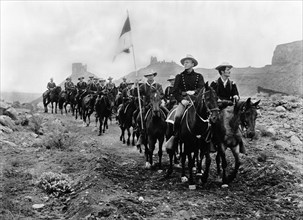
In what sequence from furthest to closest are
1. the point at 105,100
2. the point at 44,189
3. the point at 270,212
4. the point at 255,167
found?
the point at 105,100 → the point at 255,167 → the point at 44,189 → the point at 270,212

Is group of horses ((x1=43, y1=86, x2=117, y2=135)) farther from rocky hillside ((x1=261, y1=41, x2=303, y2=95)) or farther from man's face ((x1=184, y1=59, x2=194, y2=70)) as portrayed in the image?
rocky hillside ((x1=261, y1=41, x2=303, y2=95))

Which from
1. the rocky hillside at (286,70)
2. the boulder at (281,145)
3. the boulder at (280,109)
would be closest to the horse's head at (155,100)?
the boulder at (281,145)

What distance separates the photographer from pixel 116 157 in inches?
468

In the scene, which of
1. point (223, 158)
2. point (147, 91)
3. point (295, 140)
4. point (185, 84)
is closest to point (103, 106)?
point (147, 91)

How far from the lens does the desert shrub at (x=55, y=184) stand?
24.8 feet

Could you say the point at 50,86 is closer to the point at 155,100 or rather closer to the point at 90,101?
the point at 90,101

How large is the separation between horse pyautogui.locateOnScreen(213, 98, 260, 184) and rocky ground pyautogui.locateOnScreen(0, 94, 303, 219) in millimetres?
841

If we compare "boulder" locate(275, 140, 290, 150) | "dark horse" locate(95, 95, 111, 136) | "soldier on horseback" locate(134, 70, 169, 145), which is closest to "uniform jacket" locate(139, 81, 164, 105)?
"soldier on horseback" locate(134, 70, 169, 145)

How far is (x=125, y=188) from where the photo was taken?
25.8 feet

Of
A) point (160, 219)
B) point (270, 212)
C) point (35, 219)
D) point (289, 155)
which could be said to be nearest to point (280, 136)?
point (289, 155)

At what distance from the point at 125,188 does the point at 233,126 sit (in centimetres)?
312

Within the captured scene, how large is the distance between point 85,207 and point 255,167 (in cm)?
563

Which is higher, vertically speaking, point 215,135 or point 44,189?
point 215,135

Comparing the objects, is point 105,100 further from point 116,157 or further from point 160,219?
point 160,219
